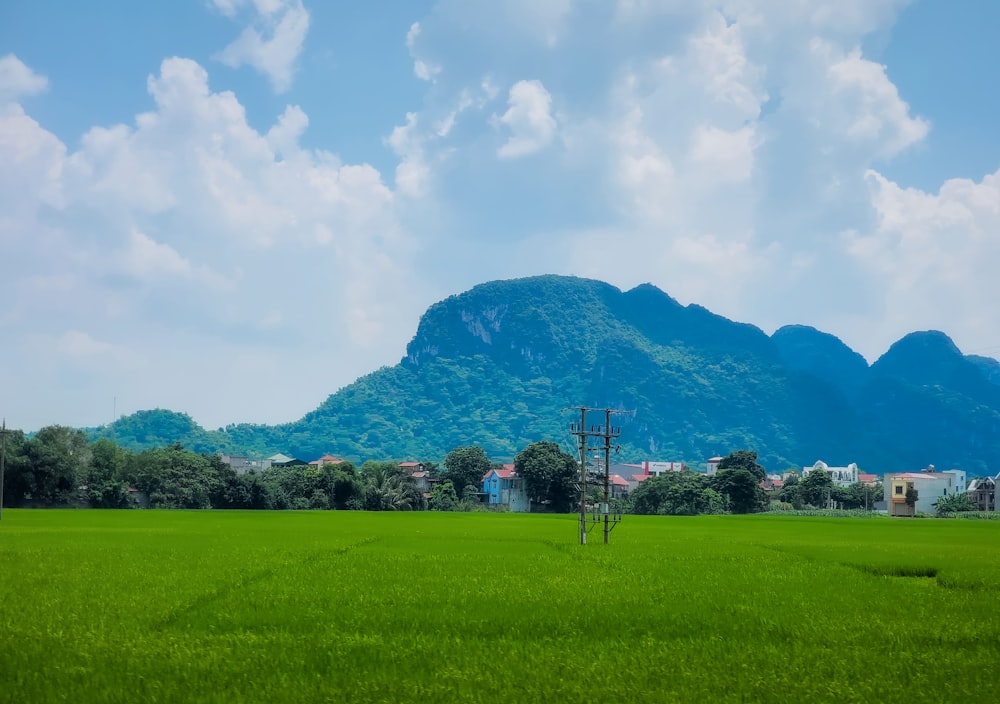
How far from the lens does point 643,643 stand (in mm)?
11867

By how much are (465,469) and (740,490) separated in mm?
30487

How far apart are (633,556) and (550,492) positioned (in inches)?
2434

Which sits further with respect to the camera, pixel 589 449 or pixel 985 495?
pixel 985 495

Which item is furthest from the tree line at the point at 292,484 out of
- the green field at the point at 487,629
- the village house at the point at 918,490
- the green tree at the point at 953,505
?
the green field at the point at 487,629

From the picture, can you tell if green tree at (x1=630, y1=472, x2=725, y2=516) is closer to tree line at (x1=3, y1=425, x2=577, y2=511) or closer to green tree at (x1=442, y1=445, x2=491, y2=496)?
tree line at (x1=3, y1=425, x2=577, y2=511)

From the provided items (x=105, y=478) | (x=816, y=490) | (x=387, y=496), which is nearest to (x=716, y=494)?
(x=816, y=490)

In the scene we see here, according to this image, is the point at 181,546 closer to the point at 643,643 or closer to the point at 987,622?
the point at 643,643

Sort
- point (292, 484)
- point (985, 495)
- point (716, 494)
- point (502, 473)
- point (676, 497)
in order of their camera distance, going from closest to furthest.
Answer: point (292, 484) < point (676, 497) < point (716, 494) < point (502, 473) < point (985, 495)

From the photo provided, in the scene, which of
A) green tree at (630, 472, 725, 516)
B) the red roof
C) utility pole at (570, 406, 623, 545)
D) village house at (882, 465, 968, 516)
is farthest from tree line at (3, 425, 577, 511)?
utility pole at (570, 406, 623, 545)

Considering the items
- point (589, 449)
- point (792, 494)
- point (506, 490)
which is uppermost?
point (589, 449)

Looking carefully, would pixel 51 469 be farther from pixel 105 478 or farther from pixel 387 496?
pixel 387 496

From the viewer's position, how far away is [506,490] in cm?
10150

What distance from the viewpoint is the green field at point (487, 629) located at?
9.35 m

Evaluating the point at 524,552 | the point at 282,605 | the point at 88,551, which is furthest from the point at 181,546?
the point at 282,605
